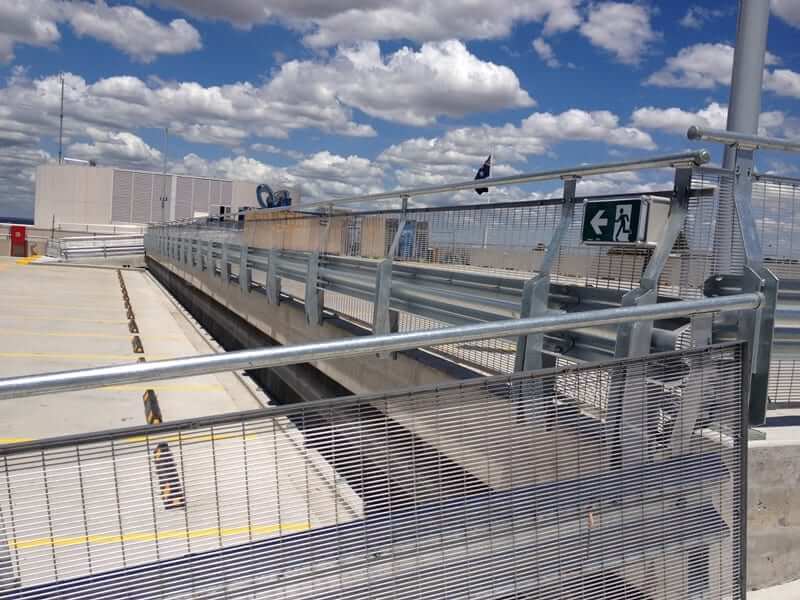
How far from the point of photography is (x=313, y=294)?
867 cm

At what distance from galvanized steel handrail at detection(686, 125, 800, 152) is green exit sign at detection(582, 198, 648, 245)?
41cm

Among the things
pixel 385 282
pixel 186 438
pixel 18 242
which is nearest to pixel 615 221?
pixel 186 438

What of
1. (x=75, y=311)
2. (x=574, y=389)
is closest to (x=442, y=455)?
(x=574, y=389)

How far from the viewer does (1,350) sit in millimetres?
10672

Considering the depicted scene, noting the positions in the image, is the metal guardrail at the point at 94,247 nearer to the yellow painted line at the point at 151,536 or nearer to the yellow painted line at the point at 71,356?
the yellow painted line at the point at 71,356

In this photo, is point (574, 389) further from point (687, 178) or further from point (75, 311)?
point (75, 311)

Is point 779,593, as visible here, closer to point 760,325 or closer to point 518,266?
point 760,325

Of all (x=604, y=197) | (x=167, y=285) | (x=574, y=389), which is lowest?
(x=167, y=285)

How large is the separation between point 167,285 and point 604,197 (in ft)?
89.1

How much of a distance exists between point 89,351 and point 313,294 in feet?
14.2

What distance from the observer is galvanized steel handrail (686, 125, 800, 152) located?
12.3ft

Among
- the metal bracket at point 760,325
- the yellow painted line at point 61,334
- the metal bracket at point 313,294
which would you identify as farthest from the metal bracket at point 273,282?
the metal bracket at point 760,325

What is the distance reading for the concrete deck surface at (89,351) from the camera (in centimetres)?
718

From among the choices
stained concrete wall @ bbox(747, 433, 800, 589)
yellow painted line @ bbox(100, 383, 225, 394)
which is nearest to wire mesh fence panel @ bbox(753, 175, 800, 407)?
stained concrete wall @ bbox(747, 433, 800, 589)
